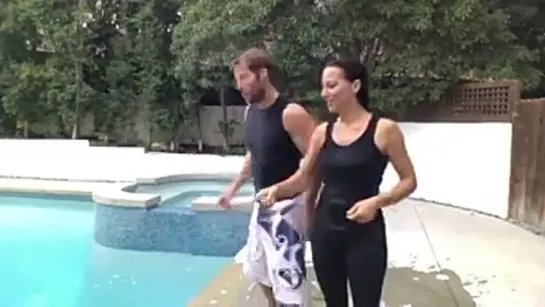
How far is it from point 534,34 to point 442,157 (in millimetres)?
4130

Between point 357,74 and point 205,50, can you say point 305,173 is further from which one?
point 205,50

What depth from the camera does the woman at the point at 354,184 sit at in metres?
2.01

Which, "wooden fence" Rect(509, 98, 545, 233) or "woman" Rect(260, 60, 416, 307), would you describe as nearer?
"woman" Rect(260, 60, 416, 307)

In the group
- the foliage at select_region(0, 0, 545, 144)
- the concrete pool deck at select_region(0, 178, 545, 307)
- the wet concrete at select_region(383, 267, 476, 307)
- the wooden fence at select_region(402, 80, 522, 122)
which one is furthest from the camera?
the foliage at select_region(0, 0, 545, 144)

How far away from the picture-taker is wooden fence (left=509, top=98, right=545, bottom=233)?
535 cm

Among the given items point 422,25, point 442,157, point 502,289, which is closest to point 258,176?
point 502,289

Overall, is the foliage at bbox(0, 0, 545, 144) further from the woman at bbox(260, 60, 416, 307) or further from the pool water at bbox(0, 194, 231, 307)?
the woman at bbox(260, 60, 416, 307)

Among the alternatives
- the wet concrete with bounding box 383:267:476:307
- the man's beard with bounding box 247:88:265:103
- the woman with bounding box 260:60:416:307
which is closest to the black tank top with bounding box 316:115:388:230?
the woman with bounding box 260:60:416:307

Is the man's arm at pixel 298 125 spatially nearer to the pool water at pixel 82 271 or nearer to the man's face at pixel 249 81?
the man's face at pixel 249 81

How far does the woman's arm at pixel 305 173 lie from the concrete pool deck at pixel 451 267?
48.4 inches

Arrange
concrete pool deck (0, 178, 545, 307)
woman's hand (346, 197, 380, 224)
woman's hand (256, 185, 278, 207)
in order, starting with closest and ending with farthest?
woman's hand (346, 197, 380, 224), woman's hand (256, 185, 278, 207), concrete pool deck (0, 178, 545, 307)

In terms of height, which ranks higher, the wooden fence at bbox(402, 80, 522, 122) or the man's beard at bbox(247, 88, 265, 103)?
the man's beard at bbox(247, 88, 265, 103)

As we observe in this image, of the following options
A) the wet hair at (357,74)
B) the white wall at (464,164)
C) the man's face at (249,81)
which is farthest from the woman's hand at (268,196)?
the white wall at (464,164)

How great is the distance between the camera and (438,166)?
7.06 meters
